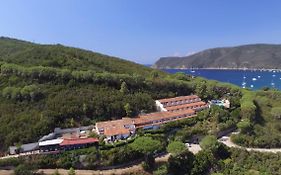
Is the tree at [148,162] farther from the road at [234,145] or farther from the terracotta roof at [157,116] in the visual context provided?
the road at [234,145]

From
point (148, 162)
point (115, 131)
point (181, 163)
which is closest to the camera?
point (148, 162)

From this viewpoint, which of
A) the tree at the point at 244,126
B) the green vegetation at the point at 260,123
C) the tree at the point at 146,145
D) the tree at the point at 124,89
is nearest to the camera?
the tree at the point at 146,145

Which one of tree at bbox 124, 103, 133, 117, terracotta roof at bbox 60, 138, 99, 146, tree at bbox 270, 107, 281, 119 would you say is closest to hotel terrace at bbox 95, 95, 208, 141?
tree at bbox 124, 103, 133, 117

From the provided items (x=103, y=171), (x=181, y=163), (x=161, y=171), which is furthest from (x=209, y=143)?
(x=103, y=171)

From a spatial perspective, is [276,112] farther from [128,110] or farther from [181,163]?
[128,110]

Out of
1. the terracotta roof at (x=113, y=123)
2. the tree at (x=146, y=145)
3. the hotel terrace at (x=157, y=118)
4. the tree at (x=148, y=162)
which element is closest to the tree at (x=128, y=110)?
the hotel terrace at (x=157, y=118)

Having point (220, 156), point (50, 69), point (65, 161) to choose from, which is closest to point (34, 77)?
point (50, 69)

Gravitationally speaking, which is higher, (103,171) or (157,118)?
(157,118)

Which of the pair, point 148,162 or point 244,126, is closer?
point 148,162
